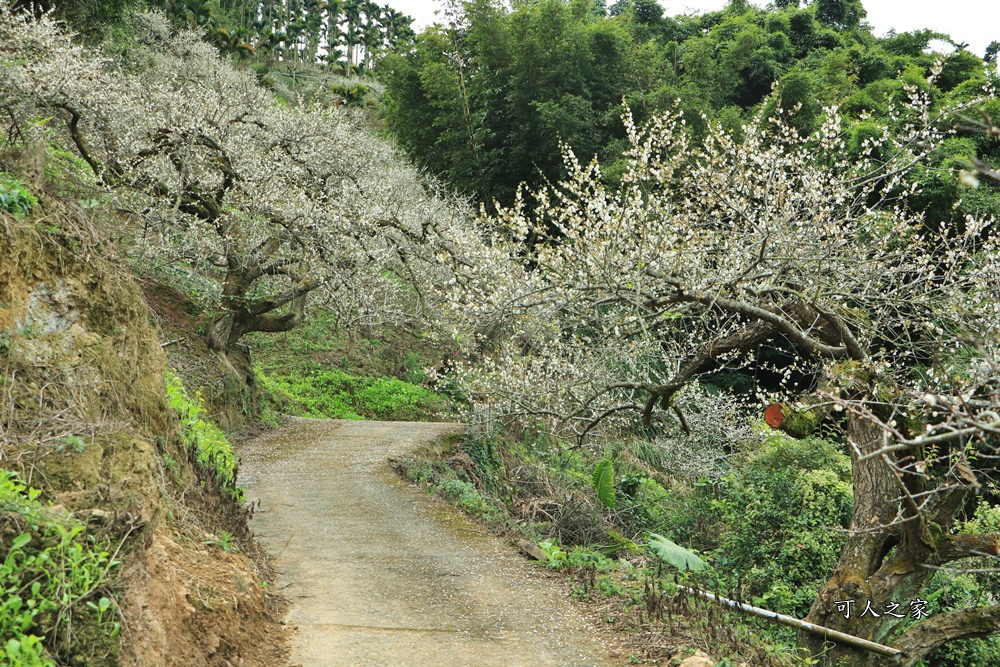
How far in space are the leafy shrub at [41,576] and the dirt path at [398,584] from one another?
5.44 ft

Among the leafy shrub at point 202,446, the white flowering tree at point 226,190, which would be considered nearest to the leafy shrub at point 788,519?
the leafy shrub at point 202,446

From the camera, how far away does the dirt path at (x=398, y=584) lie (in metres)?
5.14

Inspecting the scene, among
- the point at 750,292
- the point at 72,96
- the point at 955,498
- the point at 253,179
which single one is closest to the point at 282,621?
the point at 750,292

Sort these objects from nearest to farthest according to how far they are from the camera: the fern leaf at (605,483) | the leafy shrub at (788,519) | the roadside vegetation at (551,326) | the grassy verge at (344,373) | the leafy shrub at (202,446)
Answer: the roadside vegetation at (551,326) → the leafy shrub at (202,446) → the fern leaf at (605,483) → the leafy shrub at (788,519) → the grassy verge at (344,373)

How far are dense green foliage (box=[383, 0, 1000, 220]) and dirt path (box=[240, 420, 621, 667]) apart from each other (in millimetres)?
12502

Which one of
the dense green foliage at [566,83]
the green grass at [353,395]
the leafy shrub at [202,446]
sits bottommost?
the green grass at [353,395]

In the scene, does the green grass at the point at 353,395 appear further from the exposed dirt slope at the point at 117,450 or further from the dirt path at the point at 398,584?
the exposed dirt slope at the point at 117,450

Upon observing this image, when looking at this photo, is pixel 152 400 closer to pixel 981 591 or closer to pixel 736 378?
pixel 981 591

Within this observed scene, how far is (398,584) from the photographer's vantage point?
6.41 metres

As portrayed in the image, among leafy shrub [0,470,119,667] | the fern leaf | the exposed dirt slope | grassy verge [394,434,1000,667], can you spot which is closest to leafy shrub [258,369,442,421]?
grassy verge [394,434,1000,667]

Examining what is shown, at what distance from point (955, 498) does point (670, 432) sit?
25.0 ft

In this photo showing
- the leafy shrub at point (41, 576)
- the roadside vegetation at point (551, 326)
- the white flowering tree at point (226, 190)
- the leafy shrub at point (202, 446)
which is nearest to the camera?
the leafy shrub at point (41, 576)

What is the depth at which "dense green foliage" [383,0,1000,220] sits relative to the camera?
21406mm

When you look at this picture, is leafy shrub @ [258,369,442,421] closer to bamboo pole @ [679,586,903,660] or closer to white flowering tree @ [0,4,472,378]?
white flowering tree @ [0,4,472,378]
